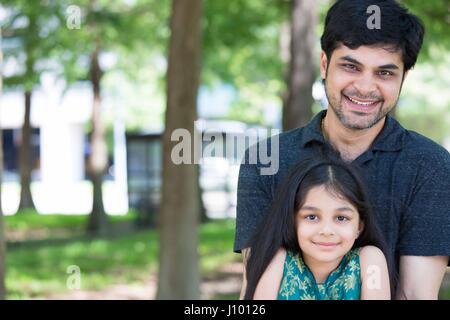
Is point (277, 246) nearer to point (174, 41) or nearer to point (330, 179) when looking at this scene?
point (330, 179)

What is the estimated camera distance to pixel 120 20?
16.9m

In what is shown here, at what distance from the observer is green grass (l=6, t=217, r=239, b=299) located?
1120 centimetres

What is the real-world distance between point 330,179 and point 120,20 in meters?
14.8

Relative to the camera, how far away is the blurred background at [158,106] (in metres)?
8.88

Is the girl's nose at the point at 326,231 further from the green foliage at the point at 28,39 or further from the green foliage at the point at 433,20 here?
the green foliage at the point at 28,39

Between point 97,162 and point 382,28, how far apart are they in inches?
659

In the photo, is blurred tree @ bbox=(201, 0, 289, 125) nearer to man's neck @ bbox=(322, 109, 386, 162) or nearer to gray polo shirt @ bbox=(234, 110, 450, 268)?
man's neck @ bbox=(322, 109, 386, 162)

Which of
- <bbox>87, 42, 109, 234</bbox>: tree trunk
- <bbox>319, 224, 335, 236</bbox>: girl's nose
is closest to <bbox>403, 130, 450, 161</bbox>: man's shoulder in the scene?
<bbox>319, 224, 335, 236</bbox>: girl's nose

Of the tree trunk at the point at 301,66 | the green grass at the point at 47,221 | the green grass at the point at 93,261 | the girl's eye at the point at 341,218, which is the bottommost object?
the green grass at the point at 93,261

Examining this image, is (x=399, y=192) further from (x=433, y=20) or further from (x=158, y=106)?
(x=158, y=106)

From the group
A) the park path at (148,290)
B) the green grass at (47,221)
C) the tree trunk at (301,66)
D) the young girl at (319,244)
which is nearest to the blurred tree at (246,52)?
the tree trunk at (301,66)

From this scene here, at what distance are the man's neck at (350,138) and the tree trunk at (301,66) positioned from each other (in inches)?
280

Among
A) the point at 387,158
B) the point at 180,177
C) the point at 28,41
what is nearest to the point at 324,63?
the point at 387,158
